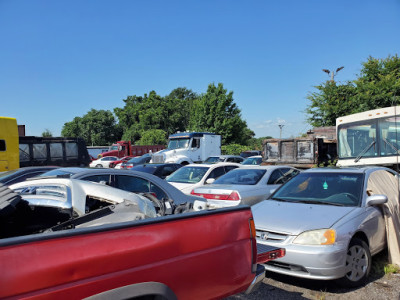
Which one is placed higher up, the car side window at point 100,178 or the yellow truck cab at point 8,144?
the yellow truck cab at point 8,144

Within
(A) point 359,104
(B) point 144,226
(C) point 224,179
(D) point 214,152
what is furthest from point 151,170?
(A) point 359,104

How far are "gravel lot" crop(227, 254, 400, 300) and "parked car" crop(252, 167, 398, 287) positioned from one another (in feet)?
0.53

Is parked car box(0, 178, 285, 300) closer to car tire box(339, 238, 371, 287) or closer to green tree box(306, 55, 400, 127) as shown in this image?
car tire box(339, 238, 371, 287)

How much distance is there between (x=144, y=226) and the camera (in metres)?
2.08

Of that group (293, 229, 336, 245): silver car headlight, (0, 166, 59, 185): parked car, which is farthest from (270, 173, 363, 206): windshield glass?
(0, 166, 59, 185): parked car

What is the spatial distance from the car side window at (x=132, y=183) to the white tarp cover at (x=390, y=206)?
11.8ft

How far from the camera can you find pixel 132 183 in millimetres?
4953

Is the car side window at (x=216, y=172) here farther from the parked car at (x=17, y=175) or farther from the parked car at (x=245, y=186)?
the parked car at (x=17, y=175)

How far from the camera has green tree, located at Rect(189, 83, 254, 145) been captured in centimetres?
3944

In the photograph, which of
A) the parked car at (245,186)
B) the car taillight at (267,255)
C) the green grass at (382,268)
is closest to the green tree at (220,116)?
the parked car at (245,186)

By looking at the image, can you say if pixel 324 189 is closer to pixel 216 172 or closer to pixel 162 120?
pixel 216 172

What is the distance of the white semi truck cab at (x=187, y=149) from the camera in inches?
824

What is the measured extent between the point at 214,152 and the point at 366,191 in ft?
60.8

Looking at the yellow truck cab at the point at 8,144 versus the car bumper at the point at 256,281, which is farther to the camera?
the yellow truck cab at the point at 8,144
